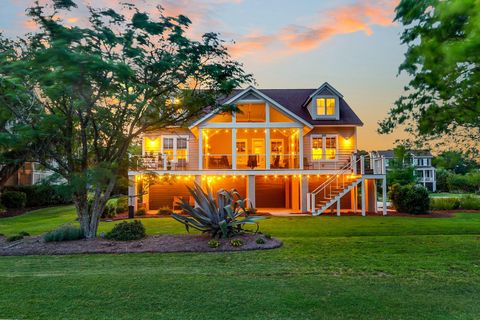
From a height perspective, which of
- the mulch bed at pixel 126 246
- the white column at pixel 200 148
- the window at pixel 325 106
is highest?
the window at pixel 325 106

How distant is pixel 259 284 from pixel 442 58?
449 centimetres

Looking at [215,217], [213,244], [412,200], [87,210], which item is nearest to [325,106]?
[412,200]

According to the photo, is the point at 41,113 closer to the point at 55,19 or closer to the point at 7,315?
the point at 55,19

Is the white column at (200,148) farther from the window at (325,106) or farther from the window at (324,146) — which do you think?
the window at (325,106)

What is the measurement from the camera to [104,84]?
886cm

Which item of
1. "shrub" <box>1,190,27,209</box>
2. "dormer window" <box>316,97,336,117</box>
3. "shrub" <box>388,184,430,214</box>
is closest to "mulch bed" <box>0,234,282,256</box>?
"shrub" <box>388,184,430,214</box>

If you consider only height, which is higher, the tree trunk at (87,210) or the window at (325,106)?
the window at (325,106)

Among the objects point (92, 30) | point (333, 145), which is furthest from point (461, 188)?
point (92, 30)

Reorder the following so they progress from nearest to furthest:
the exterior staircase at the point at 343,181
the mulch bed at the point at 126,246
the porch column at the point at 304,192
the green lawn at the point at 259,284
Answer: the green lawn at the point at 259,284, the mulch bed at the point at 126,246, the exterior staircase at the point at 343,181, the porch column at the point at 304,192

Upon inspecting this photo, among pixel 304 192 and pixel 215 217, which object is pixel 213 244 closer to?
pixel 215 217

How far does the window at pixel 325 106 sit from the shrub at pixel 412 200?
655 cm

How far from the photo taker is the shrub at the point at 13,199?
23484mm

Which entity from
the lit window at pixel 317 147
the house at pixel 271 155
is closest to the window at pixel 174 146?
the house at pixel 271 155

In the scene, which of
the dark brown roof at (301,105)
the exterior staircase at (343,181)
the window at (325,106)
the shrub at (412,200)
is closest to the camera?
the exterior staircase at (343,181)
